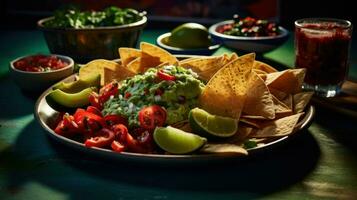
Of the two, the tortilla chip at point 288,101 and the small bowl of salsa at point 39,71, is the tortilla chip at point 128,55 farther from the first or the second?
the tortilla chip at point 288,101

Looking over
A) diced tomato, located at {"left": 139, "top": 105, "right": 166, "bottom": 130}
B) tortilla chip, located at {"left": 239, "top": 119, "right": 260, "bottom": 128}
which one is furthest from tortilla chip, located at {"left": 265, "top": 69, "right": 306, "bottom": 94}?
diced tomato, located at {"left": 139, "top": 105, "right": 166, "bottom": 130}

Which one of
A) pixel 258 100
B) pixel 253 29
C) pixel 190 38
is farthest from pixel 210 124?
pixel 253 29

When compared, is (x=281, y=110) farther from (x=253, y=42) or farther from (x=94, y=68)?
(x=253, y=42)

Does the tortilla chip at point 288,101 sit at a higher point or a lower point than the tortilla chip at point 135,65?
lower

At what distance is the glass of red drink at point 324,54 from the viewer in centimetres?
190

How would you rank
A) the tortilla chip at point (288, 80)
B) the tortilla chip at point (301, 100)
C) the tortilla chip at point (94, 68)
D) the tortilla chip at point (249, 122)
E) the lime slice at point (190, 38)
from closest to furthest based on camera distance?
the tortilla chip at point (249, 122), the tortilla chip at point (301, 100), the tortilla chip at point (288, 80), the tortilla chip at point (94, 68), the lime slice at point (190, 38)

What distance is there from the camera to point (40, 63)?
2.18 meters

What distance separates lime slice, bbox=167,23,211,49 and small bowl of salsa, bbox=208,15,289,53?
0.08 metres

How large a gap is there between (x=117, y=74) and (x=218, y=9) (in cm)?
209

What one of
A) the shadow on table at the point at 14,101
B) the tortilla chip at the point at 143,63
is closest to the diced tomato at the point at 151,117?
the tortilla chip at the point at 143,63

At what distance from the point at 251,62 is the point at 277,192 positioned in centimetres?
48

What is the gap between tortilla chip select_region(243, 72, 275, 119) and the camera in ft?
5.08

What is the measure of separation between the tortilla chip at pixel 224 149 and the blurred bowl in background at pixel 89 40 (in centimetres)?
124

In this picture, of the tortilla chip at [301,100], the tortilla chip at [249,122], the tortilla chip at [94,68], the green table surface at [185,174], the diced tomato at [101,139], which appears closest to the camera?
the green table surface at [185,174]
